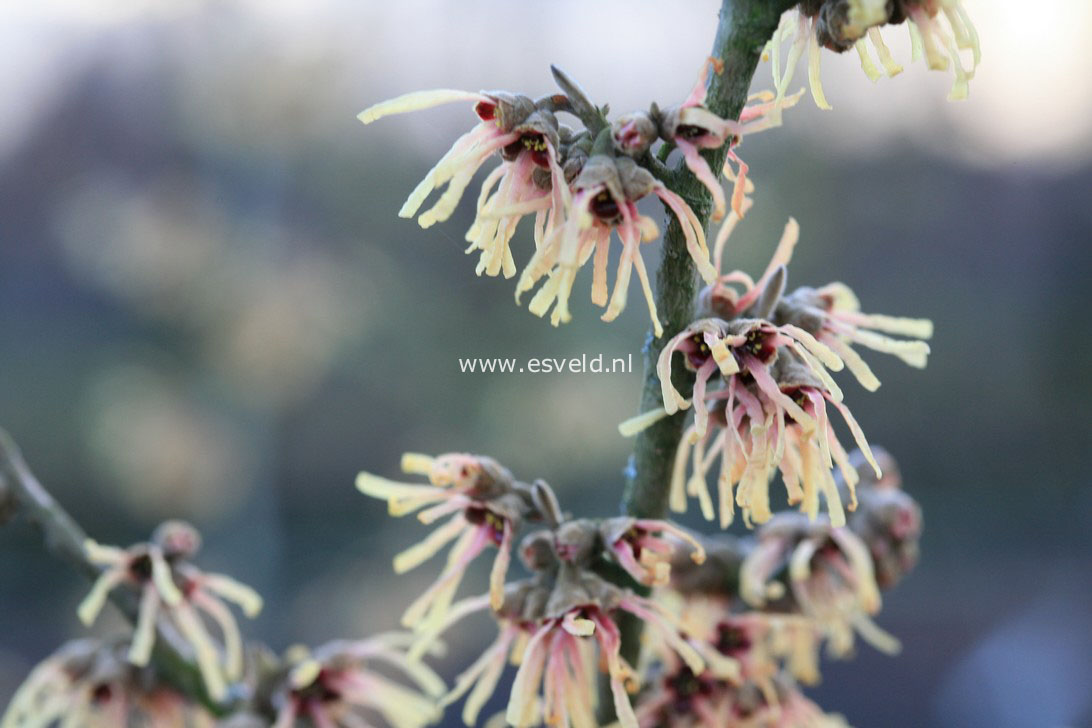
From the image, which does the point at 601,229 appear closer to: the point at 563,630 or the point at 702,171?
the point at 702,171

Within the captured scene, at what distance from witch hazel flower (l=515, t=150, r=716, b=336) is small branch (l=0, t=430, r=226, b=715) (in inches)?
18.2

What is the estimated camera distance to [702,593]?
74 centimetres

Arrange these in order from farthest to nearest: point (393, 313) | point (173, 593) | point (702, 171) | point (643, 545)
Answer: point (393, 313) → point (173, 593) → point (643, 545) → point (702, 171)

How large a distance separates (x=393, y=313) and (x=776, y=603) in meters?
2.95

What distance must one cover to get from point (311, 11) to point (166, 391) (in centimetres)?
145

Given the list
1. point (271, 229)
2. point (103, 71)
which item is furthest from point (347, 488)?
point (103, 71)

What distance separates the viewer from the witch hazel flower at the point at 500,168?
491mm

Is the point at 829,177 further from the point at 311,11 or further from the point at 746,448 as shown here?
the point at 746,448

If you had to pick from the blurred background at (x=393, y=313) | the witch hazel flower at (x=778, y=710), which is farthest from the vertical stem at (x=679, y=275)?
the blurred background at (x=393, y=313)

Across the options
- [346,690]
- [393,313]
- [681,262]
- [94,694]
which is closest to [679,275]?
[681,262]

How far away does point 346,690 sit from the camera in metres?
0.72

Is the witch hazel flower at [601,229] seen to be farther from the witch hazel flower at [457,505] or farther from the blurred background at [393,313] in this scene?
the blurred background at [393,313]

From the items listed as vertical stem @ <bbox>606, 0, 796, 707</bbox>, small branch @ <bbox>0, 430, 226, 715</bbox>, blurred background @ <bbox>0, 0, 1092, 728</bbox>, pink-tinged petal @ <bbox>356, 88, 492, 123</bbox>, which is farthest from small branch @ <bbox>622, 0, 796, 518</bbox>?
blurred background @ <bbox>0, 0, 1092, 728</bbox>

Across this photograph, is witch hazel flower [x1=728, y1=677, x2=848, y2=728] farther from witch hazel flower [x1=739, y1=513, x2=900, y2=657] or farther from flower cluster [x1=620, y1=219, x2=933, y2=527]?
flower cluster [x1=620, y1=219, x2=933, y2=527]
